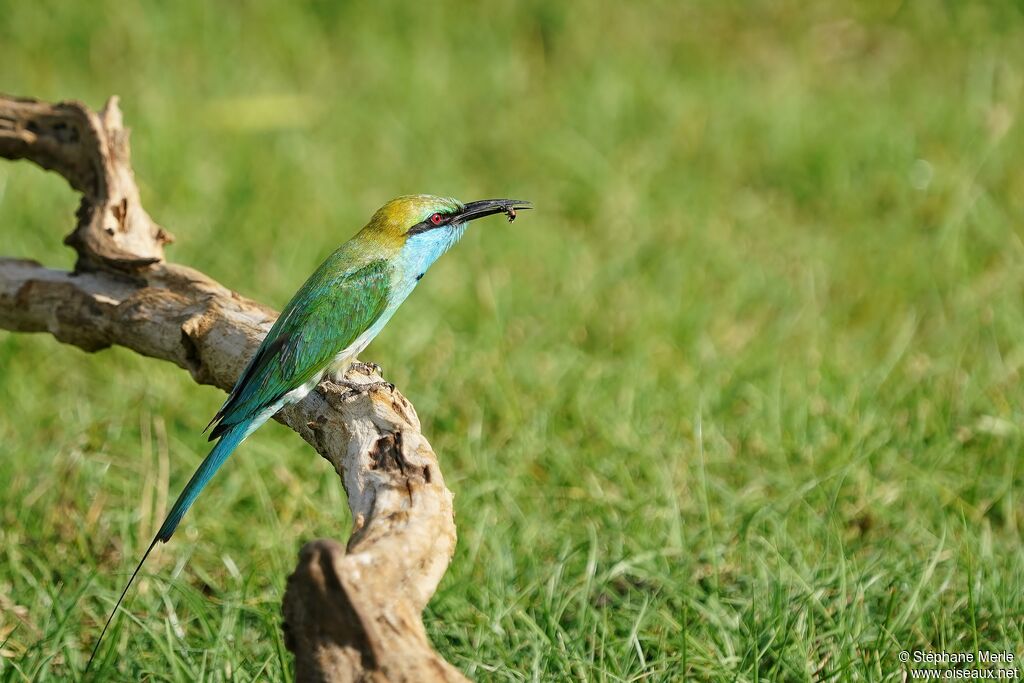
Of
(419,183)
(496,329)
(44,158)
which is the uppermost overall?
(44,158)

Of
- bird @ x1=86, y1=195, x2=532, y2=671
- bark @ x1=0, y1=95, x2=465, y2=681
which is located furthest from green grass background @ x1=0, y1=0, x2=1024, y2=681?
bark @ x1=0, y1=95, x2=465, y2=681

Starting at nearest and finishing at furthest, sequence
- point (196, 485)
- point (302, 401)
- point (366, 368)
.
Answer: point (196, 485) → point (302, 401) → point (366, 368)

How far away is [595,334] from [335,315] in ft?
5.72

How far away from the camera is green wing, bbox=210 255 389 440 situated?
2680 millimetres

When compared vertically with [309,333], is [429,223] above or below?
above

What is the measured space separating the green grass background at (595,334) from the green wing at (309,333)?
545 millimetres

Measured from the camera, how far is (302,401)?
2795 mm

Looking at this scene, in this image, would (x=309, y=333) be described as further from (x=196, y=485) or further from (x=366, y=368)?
(x=196, y=485)

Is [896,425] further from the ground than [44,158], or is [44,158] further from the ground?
[44,158]

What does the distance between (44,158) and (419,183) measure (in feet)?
8.21

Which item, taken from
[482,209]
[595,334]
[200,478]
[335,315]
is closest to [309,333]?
[335,315]

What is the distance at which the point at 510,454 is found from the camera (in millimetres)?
3812

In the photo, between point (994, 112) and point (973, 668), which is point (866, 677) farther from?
point (994, 112)

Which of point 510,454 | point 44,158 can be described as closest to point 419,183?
point 510,454
